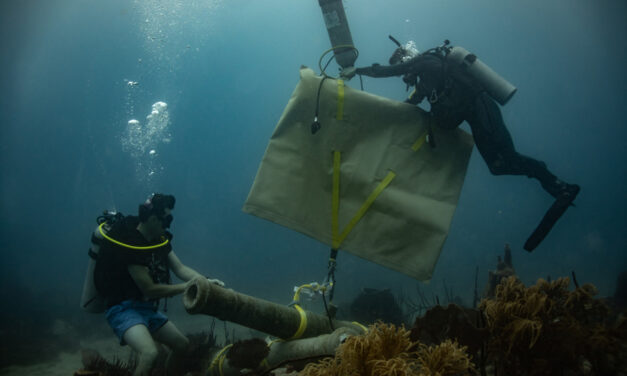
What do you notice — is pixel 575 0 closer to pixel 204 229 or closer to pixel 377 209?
pixel 377 209

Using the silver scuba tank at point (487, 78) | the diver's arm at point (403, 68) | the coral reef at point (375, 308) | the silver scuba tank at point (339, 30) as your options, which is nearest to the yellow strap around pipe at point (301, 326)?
the diver's arm at point (403, 68)

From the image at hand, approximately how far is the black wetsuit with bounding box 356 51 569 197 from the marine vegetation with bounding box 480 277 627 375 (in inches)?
70.9

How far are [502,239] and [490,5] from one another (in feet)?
156

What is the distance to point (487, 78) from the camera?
382 cm

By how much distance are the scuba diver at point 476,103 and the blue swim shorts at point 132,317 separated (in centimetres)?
420

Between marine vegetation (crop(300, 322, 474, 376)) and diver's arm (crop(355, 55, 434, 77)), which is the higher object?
diver's arm (crop(355, 55, 434, 77))

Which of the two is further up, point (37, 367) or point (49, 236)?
point (37, 367)

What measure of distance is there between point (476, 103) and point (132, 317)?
5.14m

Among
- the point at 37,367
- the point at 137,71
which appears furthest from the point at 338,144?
the point at 137,71

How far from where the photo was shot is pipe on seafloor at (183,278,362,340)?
246cm

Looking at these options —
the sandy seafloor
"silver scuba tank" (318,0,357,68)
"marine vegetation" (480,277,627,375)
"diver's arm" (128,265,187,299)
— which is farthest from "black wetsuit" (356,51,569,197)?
the sandy seafloor

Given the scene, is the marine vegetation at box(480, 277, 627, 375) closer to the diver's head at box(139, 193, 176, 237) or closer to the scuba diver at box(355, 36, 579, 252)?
the scuba diver at box(355, 36, 579, 252)

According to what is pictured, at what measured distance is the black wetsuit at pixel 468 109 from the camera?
151 inches

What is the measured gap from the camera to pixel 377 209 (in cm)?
354
